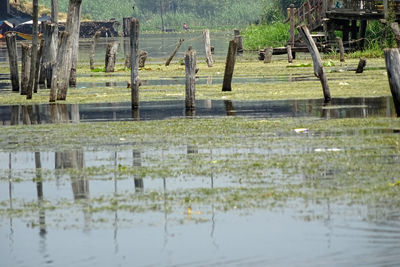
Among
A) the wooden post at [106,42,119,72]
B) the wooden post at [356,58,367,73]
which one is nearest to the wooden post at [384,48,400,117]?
the wooden post at [356,58,367,73]

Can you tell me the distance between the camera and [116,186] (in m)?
12.1

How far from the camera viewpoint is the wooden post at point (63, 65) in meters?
24.6

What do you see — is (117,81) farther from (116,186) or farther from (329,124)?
(116,186)

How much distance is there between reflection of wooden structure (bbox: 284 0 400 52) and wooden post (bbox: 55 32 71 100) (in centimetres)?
2054

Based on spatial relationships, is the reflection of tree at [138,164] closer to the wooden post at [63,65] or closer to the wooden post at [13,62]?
the wooden post at [63,65]

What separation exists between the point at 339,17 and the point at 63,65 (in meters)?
23.7

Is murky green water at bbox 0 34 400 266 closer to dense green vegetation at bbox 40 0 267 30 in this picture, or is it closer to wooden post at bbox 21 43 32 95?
wooden post at bbox 21 43 32 95

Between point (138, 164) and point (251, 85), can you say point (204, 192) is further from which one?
point (251, 85)

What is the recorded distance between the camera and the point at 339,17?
1834 inches

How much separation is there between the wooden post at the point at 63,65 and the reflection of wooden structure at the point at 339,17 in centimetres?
2054

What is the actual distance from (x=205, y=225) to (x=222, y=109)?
12150 millimetres

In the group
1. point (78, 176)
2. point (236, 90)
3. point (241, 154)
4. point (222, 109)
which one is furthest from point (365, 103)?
point (78, 176)

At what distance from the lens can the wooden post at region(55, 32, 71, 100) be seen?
24.6 meters

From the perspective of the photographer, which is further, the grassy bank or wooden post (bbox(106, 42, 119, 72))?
wooden post (bbox(106, 42, 119, 72))
